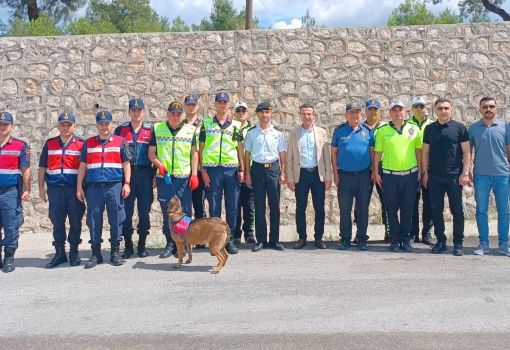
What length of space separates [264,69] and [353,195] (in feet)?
10.1

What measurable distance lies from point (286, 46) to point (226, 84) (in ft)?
3.96

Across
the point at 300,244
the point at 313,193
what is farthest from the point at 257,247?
the point at 313,193

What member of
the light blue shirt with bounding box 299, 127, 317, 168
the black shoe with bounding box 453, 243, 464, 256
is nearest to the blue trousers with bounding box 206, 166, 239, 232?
the light blue shirt with bounding box 299, 127, 317, 168

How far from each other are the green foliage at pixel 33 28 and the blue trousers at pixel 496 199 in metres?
19.1

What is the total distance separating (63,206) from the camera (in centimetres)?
683

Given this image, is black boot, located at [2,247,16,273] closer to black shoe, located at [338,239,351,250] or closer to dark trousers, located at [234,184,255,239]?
dark trousers, located at [234,184,255,239]

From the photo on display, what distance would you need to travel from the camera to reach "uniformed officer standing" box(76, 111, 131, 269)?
261 inches

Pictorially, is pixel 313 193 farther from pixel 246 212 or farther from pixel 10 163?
pixel 10 163

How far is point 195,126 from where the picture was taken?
7371 millimetres

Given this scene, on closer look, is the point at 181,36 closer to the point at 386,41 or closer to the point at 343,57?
the point at 343,57

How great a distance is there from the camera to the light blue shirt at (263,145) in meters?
7.36

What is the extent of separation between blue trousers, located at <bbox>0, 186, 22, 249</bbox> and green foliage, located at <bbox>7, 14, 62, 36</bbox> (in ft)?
55.3

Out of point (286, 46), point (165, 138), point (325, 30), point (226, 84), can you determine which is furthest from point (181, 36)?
point (165, 138)

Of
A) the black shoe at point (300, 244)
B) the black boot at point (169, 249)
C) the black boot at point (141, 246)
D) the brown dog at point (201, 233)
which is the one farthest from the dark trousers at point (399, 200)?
the black boot at point (141, 246)
